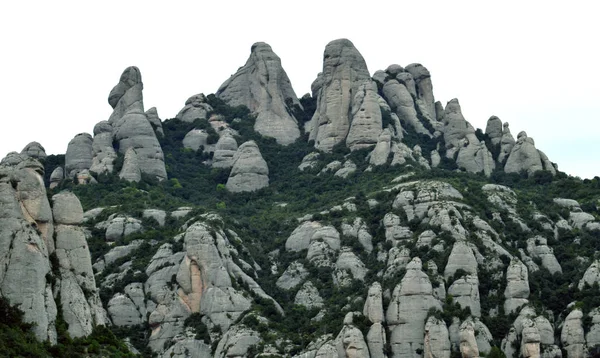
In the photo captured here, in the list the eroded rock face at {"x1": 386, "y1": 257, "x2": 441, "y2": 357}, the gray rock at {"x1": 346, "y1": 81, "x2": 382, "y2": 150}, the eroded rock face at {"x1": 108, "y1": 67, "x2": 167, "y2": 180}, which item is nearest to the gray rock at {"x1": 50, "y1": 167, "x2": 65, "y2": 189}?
the eroded rock face at {"x1": 108, "y1": 67, "x2": 167, "y2": 180}

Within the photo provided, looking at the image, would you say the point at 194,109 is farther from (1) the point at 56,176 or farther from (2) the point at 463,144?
(2) the point at 463,144

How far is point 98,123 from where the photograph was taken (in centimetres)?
14025

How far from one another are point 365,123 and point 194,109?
25.9 metres

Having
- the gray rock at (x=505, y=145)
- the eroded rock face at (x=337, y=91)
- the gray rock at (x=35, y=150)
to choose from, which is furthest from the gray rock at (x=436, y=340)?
the gray rock at (x=35, y=150)

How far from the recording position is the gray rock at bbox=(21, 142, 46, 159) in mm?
140375

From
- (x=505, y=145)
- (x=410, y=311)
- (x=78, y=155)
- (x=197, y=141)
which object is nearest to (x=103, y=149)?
(x=78, y=155)

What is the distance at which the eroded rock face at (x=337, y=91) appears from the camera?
473ft

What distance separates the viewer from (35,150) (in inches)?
5556

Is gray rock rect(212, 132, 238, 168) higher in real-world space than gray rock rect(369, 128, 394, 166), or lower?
higher

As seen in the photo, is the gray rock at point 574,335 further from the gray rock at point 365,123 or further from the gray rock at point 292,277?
the gray rock at point 365,123

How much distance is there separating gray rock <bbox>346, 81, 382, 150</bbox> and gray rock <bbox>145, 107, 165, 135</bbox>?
77.3 feet

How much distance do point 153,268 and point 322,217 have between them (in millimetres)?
18932

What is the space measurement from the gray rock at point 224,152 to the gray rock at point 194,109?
9957 millimetres

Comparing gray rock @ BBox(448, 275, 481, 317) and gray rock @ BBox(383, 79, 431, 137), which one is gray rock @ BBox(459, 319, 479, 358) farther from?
gray rock @ BBox(383, 79, 431, 137)
